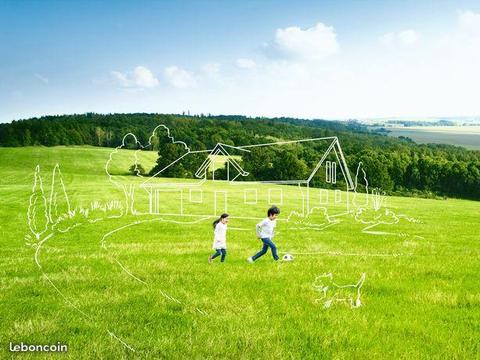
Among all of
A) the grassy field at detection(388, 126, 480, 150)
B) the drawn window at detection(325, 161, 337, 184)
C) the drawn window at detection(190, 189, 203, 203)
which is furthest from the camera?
the grassy field at detection(388, 126, 480, 150)

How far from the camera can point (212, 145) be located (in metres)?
9.23

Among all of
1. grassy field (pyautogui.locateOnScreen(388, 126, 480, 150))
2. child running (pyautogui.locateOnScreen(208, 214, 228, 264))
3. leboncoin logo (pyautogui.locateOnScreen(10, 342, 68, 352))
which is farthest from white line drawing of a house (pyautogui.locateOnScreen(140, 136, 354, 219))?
grassy field (pyautogui.locateOnScreen(388, 126, 480, 150))

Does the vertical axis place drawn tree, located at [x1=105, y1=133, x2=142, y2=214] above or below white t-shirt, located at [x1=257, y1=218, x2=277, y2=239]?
above

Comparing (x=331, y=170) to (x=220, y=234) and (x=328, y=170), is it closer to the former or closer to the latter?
(x=328, y=170)

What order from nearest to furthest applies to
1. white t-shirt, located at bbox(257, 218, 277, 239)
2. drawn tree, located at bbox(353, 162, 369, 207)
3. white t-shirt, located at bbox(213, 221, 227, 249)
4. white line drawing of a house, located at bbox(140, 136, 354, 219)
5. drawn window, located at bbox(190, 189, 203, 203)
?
white t-shirt, located at bbox(257, 218, 277, 239) → white t-shirt, located at bbox(213, 221, 227, 249) → white line drawing of a house, located at bbox(140, 136, 354, 219) → drawn window, located at bbox(190, 189, 203, 203) → drawn tree, located at bbox(353, 162, 369, 207)

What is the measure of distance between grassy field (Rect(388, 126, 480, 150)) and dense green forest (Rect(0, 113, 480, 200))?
4.31m

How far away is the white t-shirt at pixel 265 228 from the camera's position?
6.54 m

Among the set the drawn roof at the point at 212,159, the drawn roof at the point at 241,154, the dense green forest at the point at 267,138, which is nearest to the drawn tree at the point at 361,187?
the dense green forest at the point at 267,138

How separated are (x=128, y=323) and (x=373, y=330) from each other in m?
3.42

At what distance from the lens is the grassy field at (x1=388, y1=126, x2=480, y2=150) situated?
88.1 ft

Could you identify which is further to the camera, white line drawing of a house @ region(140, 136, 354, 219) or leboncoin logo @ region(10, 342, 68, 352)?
white line drawing of a house @ region(140, 136, 354, 219)

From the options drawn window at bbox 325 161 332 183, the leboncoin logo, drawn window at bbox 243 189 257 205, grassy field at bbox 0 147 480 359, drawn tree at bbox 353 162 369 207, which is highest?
drawn window at bbox 325 161 332 183

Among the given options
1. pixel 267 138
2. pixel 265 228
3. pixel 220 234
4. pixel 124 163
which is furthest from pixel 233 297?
pixel 267 138

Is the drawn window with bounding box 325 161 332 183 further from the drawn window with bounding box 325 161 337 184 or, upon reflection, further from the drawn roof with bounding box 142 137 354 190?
the drawn roof with bounding box 142 137 354 190
